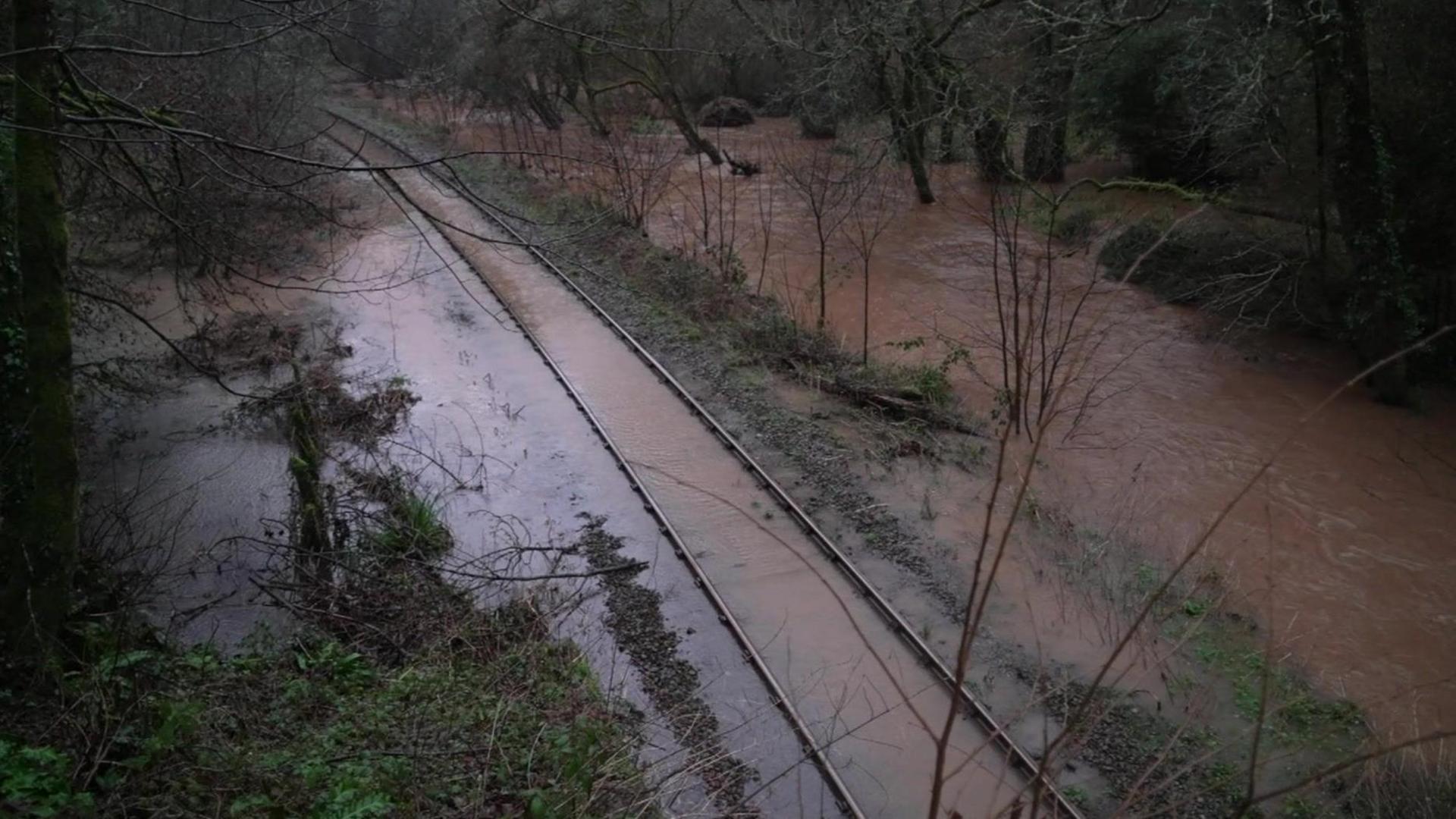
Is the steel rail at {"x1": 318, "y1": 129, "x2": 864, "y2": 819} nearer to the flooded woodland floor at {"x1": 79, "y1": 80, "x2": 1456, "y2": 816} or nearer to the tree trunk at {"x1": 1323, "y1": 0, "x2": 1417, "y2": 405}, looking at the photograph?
the flooded woodland floor at {"x1": 79, "y1": 80, "x2": 1456, "y2": 816}

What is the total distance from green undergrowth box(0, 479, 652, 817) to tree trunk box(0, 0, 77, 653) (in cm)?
44

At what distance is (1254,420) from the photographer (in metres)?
14.0

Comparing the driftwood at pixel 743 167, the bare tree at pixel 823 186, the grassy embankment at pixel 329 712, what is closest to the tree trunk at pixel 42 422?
the grassy embankment at pixel 329 712

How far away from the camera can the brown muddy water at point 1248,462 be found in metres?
9.16

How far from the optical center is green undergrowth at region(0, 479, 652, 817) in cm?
532

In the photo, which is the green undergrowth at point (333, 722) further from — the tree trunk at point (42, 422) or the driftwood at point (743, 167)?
the driftwood at point (743, 167)

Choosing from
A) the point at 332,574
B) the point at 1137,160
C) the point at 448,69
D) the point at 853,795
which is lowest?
the point at 853,795

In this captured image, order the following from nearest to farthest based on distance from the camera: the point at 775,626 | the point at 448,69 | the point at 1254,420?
1. the point at 775,626
2. the point at 1254,420
3. the point at 448,69

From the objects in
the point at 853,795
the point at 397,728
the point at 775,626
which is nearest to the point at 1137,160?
the point at 775,626

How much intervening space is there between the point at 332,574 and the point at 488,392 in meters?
5.86

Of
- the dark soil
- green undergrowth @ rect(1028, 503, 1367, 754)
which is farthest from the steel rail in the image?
green undergrowth @ rect(1028, 503, 1367, 754)

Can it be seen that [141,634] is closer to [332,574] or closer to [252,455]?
[332,574]

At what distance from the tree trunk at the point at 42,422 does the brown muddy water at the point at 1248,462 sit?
22.8 feet

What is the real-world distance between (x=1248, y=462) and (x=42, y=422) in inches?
510
